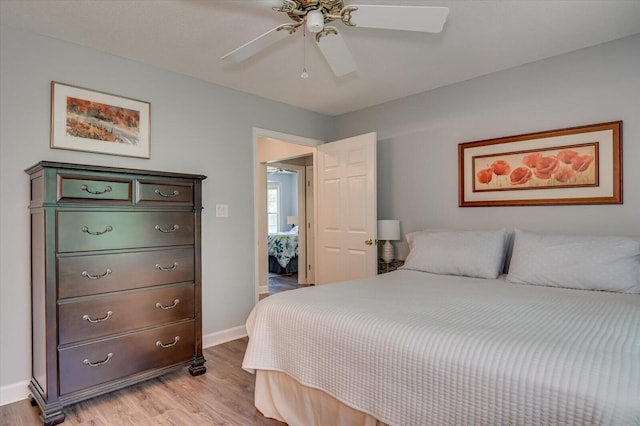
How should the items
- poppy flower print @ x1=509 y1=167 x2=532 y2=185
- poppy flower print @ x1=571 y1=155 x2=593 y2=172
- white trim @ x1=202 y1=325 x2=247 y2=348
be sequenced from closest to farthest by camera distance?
poppy flower print @ x1=571 y1=155 x2=593 y2=172 → poppy flower print @ x1=509 y1=167 x2=532 y2=185 → white trim @ x1=202 y1=325 x2=247 y2=348

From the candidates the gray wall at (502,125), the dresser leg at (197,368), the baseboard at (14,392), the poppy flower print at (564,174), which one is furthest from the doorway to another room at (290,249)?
the poppy flower print at (564,174)

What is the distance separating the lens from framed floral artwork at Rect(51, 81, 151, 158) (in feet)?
8.02

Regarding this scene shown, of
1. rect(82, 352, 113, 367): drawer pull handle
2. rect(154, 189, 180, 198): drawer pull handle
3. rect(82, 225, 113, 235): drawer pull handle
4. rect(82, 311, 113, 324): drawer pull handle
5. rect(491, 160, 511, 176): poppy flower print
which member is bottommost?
rect(82, 352, 113, 367): drawer pull handle

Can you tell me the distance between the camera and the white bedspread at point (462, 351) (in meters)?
1.05

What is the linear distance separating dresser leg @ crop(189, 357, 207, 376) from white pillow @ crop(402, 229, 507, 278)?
1.77 meters

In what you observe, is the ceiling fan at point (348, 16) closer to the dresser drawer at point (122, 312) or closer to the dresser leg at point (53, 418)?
the dresser drawer at point (122, 312)

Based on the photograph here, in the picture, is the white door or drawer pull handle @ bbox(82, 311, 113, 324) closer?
drawer pull handle @ bbox(82, 311, 113, 324)

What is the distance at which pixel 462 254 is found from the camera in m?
2.73

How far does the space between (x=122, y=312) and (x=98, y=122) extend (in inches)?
54.1

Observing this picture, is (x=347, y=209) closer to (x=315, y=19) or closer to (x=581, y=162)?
(x=581, y=162)

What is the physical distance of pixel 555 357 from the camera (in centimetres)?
113

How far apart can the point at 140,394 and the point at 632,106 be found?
3803mm

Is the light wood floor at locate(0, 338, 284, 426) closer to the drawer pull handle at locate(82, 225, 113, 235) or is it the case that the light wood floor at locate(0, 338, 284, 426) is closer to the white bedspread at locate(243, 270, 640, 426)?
the white bedspread at locate(243, 270, 640, 426)

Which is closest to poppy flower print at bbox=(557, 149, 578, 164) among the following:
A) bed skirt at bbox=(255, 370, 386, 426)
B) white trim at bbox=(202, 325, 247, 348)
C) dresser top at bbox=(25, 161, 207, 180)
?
bed skirt at bbox=(255, 370, 386, 426)
